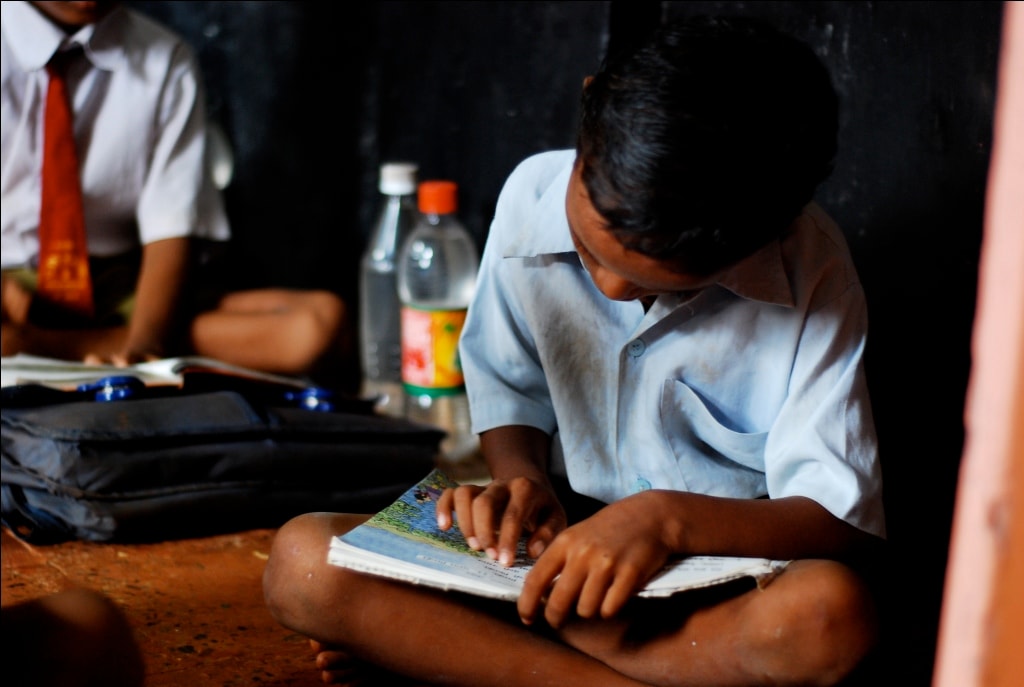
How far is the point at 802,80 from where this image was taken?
916 mm

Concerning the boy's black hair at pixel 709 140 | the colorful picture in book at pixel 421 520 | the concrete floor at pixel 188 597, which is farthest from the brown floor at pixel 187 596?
the boy's black hair at pixel 709 140

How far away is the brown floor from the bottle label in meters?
0.49

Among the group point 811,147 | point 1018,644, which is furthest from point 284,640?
point 1018,644

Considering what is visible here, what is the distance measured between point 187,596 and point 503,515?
0.58 meters

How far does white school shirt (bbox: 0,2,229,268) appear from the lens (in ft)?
6.37

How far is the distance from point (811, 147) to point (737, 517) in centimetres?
33

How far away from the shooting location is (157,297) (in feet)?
6.52

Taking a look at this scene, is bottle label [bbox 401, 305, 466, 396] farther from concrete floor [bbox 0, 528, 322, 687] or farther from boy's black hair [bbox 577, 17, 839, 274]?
boy's black hair [bbox 577, 17, 839, 274]

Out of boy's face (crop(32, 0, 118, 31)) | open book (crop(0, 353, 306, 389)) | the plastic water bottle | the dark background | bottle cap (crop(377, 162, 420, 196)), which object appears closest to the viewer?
the dark background

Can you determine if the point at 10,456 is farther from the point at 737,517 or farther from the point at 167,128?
the point at 737,517

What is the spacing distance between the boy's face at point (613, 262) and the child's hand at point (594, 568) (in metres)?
0.20

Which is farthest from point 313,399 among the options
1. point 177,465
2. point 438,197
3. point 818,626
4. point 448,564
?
point 818,626

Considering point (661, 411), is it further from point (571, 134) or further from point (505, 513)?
point (571, 134)

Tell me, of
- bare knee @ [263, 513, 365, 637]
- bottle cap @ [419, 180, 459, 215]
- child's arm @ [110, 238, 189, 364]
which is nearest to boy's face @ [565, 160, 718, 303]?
bare knee @ [263, 513, 365, 637]
